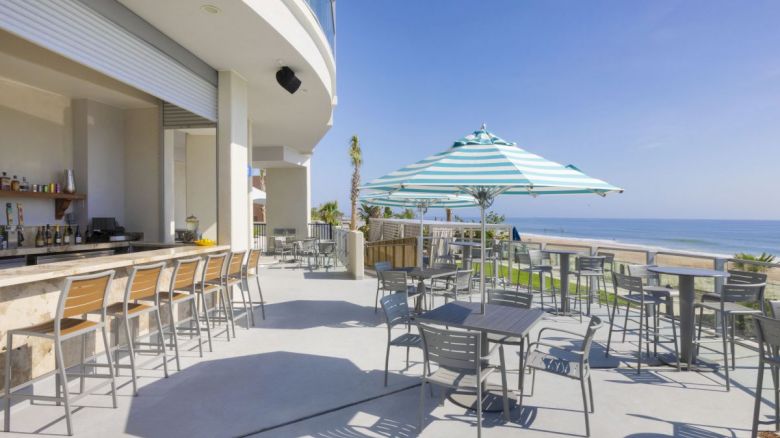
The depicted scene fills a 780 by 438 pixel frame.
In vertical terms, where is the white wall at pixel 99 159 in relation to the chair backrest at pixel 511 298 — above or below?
above

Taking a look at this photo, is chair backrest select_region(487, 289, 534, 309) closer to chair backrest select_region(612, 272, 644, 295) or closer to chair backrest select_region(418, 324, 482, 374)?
chair backrest select_region(612, 272, 644, 295)

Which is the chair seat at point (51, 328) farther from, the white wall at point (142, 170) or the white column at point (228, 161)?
the white wall at point (142, 170)

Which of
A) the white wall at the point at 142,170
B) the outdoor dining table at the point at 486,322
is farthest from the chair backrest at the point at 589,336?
the white wall at the point at 142,170

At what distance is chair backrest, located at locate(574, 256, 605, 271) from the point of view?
6293 mm

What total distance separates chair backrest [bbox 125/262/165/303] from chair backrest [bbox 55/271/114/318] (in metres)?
0.35

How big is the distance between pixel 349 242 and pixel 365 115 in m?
12.8

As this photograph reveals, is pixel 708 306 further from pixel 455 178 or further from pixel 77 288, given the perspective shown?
pixel 77 288

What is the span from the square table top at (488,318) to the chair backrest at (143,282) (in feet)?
7.97

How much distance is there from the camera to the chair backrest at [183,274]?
13.4 feet

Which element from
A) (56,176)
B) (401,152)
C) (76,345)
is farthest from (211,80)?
(401,152)

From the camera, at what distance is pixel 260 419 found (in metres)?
2.89

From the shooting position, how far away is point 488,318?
10.4 ft

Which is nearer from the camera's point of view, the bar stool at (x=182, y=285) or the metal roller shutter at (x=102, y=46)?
the metal roller shutter at (x=102, y=46)

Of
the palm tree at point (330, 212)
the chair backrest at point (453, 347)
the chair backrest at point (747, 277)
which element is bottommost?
the chair backrest at point (453, 347)
